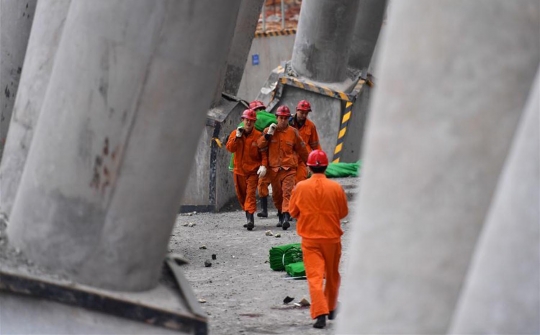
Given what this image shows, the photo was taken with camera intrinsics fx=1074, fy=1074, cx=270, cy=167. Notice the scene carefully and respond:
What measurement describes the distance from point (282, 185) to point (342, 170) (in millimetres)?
3440

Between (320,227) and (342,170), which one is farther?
(342,170)

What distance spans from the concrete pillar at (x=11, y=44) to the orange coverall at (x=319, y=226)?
2841mm

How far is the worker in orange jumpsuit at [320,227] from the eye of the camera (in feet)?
32.4

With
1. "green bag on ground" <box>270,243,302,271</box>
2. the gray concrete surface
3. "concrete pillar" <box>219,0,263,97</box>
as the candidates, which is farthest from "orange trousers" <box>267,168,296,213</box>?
the gray concrete surface

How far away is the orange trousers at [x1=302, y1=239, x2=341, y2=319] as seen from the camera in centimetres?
971

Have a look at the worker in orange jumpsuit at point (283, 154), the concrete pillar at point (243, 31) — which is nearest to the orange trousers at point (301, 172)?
the worker in orange jumpsuit at point (283, 154)

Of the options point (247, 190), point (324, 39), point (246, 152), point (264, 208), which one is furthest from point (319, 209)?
point (324, 39)

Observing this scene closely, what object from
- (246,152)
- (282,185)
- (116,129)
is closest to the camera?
(116,129)

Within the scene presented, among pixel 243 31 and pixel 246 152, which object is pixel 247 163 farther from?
pixel 243 31

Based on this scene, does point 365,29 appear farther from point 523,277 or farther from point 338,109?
point 523,277

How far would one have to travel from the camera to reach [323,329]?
9656 mm

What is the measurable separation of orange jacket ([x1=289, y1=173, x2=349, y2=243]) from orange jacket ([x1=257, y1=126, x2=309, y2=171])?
6.40 metres

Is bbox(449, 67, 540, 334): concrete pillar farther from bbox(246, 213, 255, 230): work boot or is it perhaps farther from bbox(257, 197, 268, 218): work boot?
bbox(257, 197, 268, 218): work boot

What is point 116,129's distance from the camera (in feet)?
21.1
